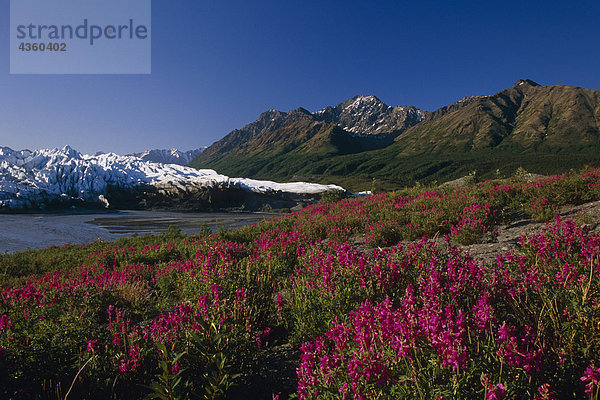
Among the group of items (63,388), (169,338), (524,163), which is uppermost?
(524,163)

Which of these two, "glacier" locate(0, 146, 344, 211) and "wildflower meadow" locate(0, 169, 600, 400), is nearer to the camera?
"wildflower meadow" locate(0, 169, 600, 400)

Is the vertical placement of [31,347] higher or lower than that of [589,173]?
lower

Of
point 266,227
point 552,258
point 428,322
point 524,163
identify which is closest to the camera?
point 428,322

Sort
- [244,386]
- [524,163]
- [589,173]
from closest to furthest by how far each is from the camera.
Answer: [244,386] → [589,173] → [524,163]

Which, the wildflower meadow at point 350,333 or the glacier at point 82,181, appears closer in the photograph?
the wildflower meadow at point 350,333

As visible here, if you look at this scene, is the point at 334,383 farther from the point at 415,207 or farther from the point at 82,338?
the point at 415,207

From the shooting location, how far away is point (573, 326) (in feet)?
7.38

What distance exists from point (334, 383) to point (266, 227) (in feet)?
35.0

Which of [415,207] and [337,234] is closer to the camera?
[337,234]

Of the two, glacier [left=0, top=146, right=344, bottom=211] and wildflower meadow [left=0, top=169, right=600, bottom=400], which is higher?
glacier [left=0, top=146, right=344, bottom=211]

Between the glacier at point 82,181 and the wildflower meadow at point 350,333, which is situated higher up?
the glacier at point 82,181

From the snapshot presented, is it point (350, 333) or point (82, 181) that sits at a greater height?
point (82, 181)

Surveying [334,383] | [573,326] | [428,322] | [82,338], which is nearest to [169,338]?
[82,338]

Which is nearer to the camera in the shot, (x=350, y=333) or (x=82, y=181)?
(x=350, y=333)
